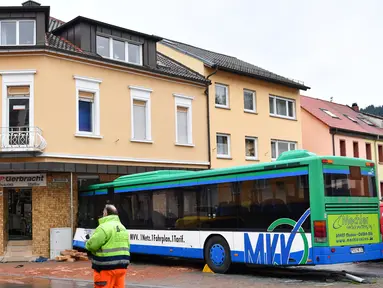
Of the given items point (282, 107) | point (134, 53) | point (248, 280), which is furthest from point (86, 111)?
point (282, 107)

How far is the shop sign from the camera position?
20297 mm

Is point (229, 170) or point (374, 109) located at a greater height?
point (374, 109)

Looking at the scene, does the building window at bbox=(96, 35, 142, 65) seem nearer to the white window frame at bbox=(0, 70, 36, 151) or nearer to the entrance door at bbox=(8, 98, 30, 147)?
the white window frame at bbox=(0, 70, 36, 151)

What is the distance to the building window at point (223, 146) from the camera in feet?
89.6

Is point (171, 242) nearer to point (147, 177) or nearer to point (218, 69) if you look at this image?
point (147, 177)

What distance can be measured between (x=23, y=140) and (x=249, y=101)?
13.2m

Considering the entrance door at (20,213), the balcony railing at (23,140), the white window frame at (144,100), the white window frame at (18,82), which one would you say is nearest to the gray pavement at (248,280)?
the entrance door at (20,213)

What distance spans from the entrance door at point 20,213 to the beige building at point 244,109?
30.5 feet

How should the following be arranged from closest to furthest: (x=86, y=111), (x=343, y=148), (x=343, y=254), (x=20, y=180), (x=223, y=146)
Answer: (x=343, y=254), (x=20, y=180), (x=86, y=111), (x=223, y=146), (x=343, y=148)

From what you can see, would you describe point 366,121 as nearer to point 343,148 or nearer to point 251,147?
point 343,148

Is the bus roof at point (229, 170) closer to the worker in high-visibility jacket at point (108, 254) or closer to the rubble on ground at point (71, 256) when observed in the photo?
the rubble on ground at point (71, 256)

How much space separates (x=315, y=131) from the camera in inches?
1467

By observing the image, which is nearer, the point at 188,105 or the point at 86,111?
the point at 86,111

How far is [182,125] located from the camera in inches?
1016
